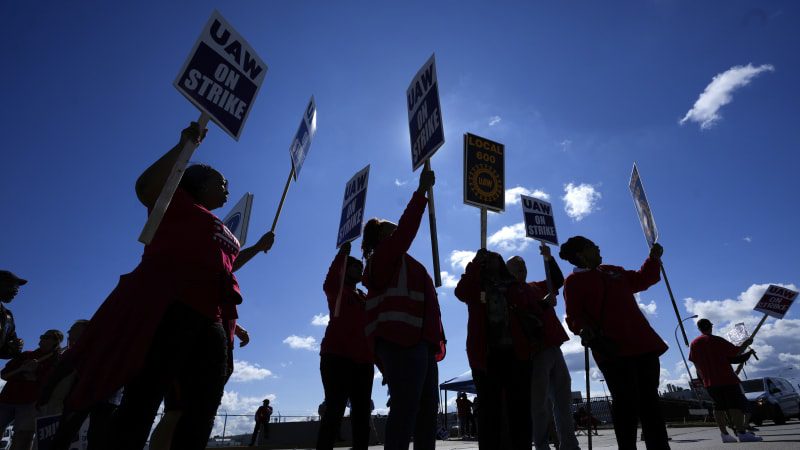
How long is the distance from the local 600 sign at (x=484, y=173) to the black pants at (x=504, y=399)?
5.16 feet

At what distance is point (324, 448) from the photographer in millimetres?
3922

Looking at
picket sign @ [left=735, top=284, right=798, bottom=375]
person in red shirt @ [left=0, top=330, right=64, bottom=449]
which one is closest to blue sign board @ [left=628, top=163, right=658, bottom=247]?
person in red shirt @ [left=0, top=330, right=64, bottom=449]

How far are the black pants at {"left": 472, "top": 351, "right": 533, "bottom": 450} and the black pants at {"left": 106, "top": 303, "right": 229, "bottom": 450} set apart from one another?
6.89ft

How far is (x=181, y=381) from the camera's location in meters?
2.30

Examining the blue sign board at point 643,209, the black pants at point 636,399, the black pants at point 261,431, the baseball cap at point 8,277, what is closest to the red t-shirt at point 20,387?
the baseball cap at point 8,277

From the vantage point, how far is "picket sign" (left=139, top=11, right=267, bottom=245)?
10.8ft

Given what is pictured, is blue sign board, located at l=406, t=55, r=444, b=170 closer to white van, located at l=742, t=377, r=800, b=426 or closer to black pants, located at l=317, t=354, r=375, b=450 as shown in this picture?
black pants, located at l=317, t=354, r=375, b=450

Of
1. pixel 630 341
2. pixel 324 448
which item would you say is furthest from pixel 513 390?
pixel 324 448

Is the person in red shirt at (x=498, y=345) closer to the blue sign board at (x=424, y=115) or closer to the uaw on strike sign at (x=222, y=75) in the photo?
the blue sign board at (x=424, y=115)

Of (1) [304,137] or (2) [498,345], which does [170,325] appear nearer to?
(2) [498,345]

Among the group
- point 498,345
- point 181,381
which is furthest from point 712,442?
point 181,381

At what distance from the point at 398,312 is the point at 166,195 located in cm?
149

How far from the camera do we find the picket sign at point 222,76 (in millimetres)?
3291

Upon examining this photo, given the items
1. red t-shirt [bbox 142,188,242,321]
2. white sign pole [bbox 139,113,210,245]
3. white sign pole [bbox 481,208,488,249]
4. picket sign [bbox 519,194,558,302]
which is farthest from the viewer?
picket sign [bbox 519,194,558,302]
